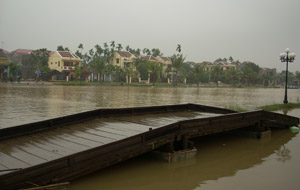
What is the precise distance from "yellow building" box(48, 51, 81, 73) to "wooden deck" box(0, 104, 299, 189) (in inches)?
2208

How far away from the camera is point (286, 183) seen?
17.0 ft

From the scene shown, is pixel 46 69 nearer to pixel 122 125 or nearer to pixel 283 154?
pixel 122 125

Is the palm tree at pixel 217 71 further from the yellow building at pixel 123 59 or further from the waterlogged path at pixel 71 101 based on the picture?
the waterlogged path at pixel 71 101

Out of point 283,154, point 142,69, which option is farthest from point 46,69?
point 283,154

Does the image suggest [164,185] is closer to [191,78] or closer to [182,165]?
[182,165]

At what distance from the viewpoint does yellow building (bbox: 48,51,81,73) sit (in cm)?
6136

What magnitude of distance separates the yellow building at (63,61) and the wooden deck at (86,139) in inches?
2208

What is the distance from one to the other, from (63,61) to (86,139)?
5920 centimetres

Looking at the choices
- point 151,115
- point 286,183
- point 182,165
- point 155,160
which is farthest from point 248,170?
point 151,115

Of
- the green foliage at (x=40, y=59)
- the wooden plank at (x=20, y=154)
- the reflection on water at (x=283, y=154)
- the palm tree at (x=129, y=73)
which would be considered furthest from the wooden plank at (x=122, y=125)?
the green foliage at (x=40, y=59)

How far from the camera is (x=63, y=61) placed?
6169cm

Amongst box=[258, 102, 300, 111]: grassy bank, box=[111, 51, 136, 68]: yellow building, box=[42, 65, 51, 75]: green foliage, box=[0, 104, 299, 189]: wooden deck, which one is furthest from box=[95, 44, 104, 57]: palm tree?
box=[0, 104, 299, 189]: wooden deck

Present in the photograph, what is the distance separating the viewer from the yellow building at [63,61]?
6136cm

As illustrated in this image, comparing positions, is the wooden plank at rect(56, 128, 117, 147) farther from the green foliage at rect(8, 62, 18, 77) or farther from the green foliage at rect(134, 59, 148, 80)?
the green foliage at rect(134, 59, 148, 80)
